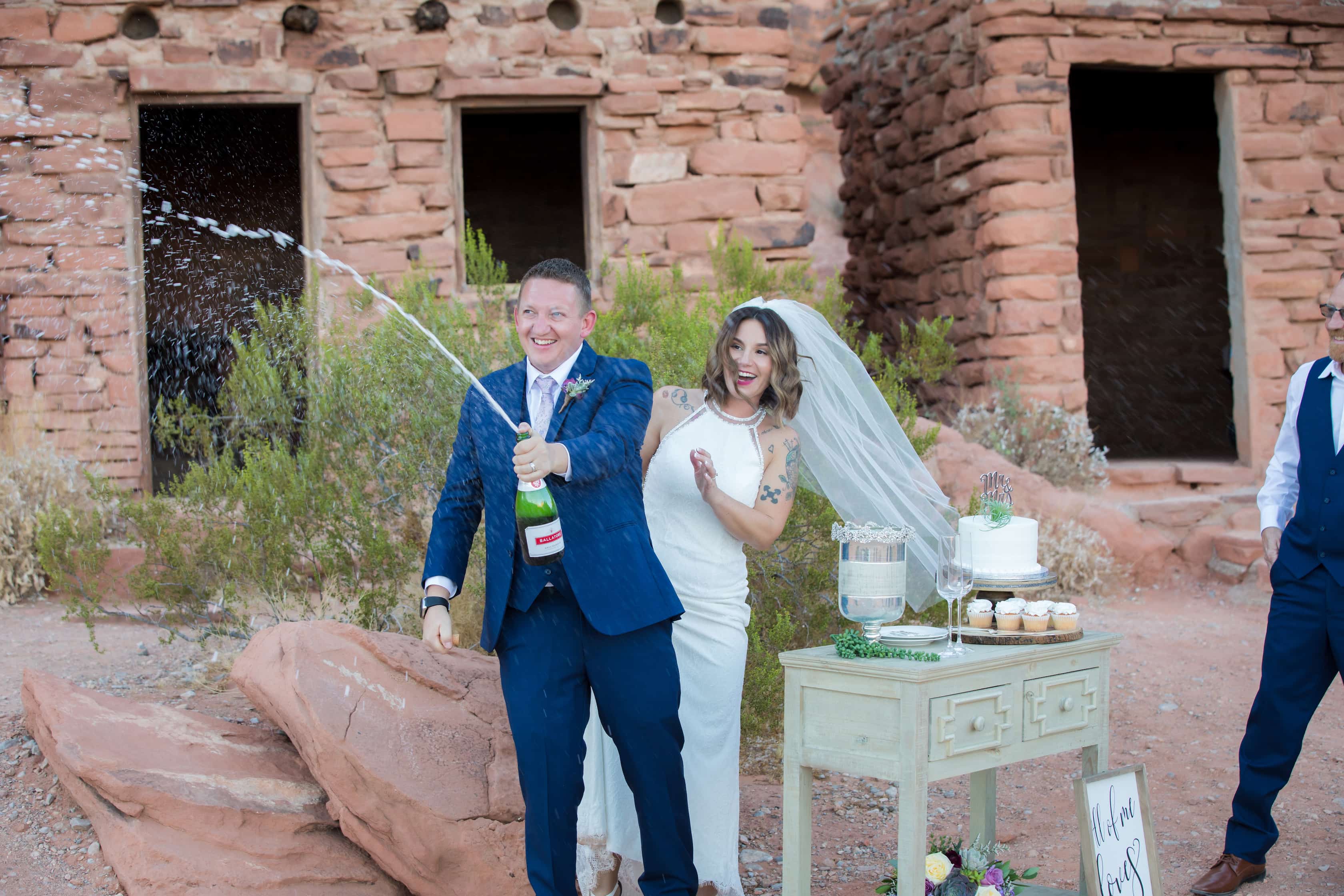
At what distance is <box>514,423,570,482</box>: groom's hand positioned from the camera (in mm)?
2900

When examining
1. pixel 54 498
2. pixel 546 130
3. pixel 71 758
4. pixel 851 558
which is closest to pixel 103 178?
pixel 54 498

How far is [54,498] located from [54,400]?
0.79 m

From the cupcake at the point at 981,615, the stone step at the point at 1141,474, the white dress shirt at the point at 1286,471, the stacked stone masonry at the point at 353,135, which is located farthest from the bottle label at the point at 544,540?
the stone step at the point at 1141,474

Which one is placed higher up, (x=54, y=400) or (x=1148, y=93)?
(x=1148, y=93)

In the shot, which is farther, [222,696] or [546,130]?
[546,130]

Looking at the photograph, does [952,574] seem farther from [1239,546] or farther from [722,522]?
[1239,546]

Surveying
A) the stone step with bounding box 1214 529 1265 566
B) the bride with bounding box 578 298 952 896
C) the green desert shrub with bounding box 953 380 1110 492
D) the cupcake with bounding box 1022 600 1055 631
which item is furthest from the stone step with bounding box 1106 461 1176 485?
the cupcake with bounding box 1022 600 1055 631

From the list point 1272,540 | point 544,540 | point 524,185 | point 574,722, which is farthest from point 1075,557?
point 524,185

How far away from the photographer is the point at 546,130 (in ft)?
45.8

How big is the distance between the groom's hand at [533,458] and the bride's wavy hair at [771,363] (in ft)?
2.97

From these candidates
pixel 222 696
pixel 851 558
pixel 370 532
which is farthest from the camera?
pixel 370 532

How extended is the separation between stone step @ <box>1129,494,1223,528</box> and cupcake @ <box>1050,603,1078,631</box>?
519 centimetres

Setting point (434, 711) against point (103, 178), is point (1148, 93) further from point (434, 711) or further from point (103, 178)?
point (434, 711)

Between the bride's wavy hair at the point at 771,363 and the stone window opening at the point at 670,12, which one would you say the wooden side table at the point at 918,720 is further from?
the stone window opening at the point at 670,12
